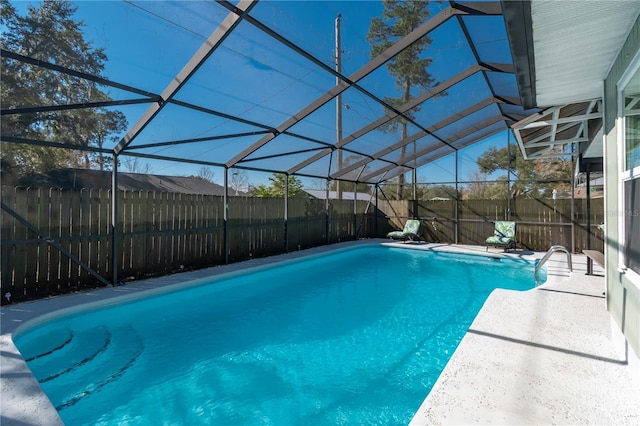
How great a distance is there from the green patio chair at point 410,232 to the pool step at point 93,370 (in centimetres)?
954

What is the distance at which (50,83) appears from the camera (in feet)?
13.8

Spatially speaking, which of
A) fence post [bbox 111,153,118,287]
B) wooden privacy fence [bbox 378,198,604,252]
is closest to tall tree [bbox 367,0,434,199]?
fence post [bbox 111,153,118,287]

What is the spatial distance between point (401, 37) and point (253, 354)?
220 inches

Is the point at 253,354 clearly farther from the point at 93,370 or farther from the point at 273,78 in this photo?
the point at 273,78

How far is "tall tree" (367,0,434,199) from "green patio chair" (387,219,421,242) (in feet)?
19.2

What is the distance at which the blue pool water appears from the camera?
2.75 meters

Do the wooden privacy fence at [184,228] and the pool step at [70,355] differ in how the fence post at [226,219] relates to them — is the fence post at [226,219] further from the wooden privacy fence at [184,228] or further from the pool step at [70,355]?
the pool step at [70,355]

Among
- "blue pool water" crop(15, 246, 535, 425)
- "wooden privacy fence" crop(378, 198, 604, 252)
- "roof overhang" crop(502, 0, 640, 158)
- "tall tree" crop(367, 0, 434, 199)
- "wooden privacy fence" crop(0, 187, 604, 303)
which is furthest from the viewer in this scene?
"wooden privacy fence" crop(378, 198, 604, 252)

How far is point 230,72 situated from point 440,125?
6.37m

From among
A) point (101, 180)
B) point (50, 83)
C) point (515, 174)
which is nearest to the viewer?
point (50, 83)

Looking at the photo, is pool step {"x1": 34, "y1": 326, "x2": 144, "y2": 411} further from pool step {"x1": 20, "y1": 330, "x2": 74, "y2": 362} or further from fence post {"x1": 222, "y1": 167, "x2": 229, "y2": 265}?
fence post {"x1": 222, "y1": 167, "x2": 229, "y2": 265}

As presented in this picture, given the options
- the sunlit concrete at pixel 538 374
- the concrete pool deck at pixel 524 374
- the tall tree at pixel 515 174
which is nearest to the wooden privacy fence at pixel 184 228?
the tall tree at pixel 515 174

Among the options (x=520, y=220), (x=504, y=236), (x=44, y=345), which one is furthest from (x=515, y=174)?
(x=44, y=345)

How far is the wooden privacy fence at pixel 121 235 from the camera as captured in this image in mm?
4789
